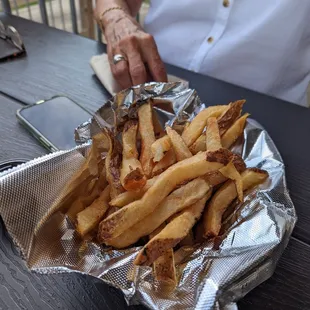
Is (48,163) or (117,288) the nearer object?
(117,288)

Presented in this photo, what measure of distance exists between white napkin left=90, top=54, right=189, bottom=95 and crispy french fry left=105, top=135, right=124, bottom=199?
42 cm

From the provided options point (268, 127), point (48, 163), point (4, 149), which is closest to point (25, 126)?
point (4, 149)

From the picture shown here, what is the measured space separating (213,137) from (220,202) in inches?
4.9

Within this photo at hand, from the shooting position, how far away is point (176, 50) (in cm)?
153

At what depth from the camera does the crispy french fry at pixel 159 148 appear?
0.73 m

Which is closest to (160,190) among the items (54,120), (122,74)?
(54,120)

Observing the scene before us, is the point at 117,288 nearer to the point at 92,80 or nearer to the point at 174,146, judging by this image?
the point at 174,146

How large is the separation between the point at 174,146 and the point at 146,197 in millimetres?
146

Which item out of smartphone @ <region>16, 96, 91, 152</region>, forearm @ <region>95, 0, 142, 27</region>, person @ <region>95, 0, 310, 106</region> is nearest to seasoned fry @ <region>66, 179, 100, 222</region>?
smartphone @ <region>16, 96, 91, 152</region>

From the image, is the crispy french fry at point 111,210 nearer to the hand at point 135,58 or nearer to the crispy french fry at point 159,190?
the crispy french fry at point 159,190

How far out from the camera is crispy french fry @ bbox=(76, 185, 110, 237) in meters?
0.67

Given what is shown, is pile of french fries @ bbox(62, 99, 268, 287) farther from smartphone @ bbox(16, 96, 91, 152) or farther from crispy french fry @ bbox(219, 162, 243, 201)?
smartphone @ bbox(16, 96, 91, 152)

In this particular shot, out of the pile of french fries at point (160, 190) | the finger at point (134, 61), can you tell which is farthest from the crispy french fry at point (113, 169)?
the finger at point (134, 61)

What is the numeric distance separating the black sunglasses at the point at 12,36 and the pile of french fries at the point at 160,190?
2.40 feet
